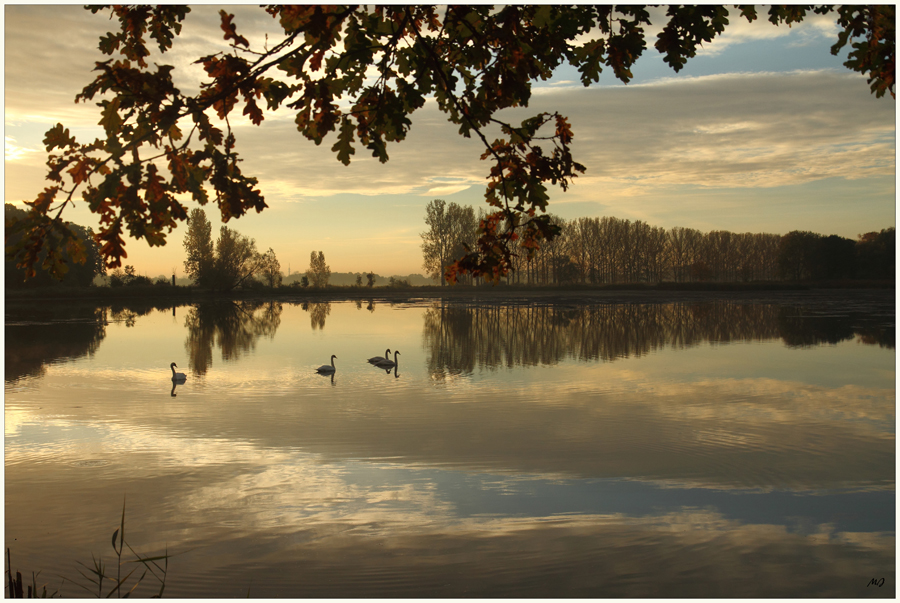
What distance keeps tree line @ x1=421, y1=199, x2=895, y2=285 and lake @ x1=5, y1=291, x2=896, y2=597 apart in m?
49.8

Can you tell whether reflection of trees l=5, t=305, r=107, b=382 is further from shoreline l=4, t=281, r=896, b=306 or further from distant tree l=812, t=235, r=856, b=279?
distant tree l=812, t=235, r=856, b=279

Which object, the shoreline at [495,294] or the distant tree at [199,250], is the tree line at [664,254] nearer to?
the shoreline at [495,294]

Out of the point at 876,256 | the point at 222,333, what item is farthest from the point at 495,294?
the point at 222,333

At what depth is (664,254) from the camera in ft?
337

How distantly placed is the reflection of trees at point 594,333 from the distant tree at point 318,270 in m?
51.3

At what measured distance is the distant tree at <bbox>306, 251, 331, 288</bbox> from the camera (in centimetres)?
8575

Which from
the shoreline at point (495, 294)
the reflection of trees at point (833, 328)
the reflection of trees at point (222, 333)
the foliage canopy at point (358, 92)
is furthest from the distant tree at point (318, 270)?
the foliage canopy at point (358, 92)

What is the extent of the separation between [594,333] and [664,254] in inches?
3239

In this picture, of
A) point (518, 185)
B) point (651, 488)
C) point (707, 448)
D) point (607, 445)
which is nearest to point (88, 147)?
point (518, 185)

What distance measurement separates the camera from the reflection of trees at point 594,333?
19.3 metres

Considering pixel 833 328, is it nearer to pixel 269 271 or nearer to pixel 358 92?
pixel 358 92

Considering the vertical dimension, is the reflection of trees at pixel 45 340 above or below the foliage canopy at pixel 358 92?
below

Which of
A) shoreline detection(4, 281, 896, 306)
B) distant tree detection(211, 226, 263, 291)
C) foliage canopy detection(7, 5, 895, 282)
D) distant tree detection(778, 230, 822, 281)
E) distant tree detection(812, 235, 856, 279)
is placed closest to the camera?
foliage canopy detection(7, 5, 895, 282)

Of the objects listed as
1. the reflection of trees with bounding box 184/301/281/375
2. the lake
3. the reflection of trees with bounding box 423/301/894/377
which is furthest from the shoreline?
the lake
